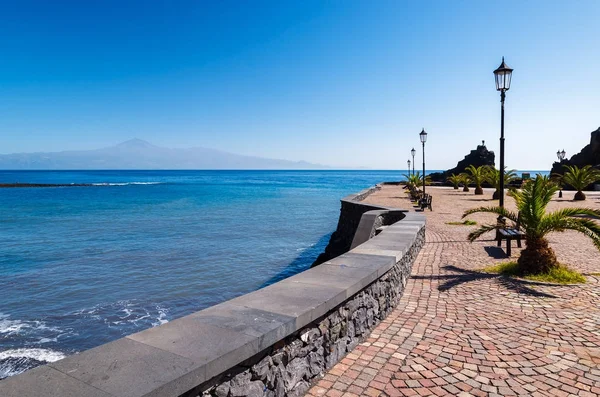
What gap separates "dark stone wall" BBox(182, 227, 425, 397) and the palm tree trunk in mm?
3896

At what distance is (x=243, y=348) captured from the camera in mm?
2709

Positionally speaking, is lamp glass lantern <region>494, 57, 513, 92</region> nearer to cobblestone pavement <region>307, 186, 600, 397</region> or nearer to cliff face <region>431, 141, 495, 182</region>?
cobblestone pavement <region>307, 186, 600, 397</region>

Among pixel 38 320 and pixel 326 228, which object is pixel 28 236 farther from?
pixel 326 228

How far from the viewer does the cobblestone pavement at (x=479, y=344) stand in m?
3.54

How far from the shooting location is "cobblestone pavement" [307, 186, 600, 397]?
3537 mm

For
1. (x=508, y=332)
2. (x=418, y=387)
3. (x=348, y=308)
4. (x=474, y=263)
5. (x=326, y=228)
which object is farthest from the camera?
(x=326, y=228)

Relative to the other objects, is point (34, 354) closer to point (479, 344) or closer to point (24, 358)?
point (24, 358)

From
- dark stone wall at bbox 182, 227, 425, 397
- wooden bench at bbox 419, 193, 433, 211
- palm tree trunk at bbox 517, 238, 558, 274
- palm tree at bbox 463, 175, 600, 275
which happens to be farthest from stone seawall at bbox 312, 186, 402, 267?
dark stone wall at bbox 182, 227, 425, 397

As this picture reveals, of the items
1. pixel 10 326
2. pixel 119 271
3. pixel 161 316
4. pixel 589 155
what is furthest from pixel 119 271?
pixel 589 155

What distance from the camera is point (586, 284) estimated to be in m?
6.79

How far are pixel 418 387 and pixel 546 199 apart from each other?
6377 millimetres

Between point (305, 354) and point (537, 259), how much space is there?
19.9ft

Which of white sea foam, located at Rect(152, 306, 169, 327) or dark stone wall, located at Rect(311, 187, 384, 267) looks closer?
white sea foam, located at Rect(152, 306, 169, 327)

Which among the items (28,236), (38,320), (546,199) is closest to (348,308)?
(546,199)
